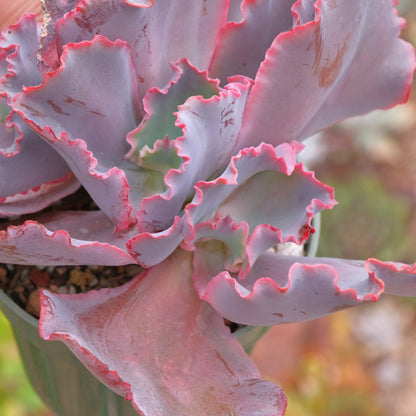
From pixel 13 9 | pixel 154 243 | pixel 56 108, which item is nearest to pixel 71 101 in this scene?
pixel 56 108

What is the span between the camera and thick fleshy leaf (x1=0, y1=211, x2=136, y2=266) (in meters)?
0.42

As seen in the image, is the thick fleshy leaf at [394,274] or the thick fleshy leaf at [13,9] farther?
the thick fleshy leaf at [13,9]

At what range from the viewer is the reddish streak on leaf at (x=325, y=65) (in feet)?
1.47

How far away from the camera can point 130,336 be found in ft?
1.60

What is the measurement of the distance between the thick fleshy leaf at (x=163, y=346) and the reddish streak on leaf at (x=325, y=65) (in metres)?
0.17

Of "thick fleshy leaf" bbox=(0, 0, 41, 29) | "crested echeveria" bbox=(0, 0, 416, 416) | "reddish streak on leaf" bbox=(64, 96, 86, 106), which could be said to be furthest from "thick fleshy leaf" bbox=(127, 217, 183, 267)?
"thick fleshy leaf" bbox=(0, 0, 41, 29)

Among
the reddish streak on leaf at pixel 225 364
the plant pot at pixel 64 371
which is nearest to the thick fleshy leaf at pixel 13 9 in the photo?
the plant pot at pixel 64 371

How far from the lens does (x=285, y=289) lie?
43cm

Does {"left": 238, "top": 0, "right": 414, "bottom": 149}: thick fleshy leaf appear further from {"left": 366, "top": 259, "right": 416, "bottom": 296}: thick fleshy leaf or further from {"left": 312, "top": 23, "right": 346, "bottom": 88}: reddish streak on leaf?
{"left": 366, "top": 259, "right": 416, "bottom": 296}: thick fleshy leaf

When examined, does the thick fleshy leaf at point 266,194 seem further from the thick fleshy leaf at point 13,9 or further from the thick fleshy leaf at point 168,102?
the thick fleshy leaf at point 13,9

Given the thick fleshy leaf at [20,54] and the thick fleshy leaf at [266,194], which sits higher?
the thick fleshy leaf at [20,54]

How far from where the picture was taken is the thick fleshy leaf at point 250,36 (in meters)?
0.48

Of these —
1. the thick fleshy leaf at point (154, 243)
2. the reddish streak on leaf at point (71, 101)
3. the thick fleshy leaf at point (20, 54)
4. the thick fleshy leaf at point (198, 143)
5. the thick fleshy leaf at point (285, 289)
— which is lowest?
the thick fleshy leaf at point (285, 289)

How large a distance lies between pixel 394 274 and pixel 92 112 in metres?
0.24
